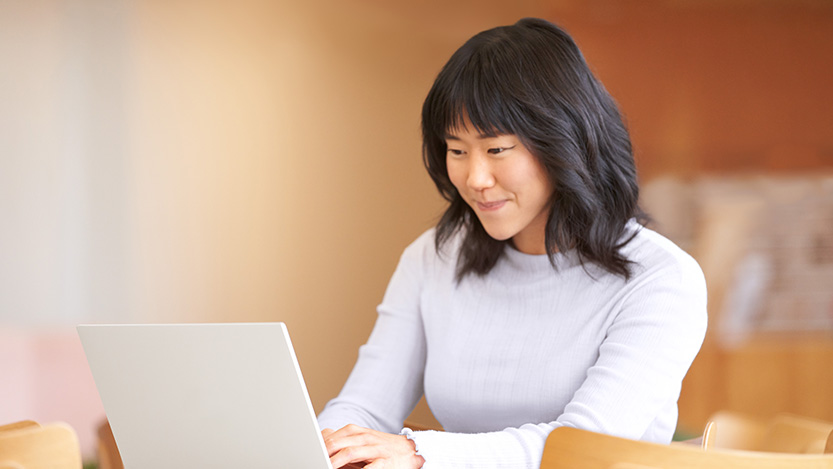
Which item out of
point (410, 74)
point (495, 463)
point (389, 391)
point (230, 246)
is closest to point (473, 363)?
point (389, 391)

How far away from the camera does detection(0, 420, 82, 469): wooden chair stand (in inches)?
40.4

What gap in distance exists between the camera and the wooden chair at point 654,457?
881 millimetres

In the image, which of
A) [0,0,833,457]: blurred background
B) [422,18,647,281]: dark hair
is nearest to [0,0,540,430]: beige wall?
[0,0,833,457]: blurred background

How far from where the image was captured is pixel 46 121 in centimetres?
274

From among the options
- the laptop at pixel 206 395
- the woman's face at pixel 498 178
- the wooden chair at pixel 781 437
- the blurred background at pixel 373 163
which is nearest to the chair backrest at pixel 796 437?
the wooden chair at pixel 781 437

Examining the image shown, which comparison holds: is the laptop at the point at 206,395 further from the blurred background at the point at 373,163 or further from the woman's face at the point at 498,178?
the blurred background at the point at 373,163

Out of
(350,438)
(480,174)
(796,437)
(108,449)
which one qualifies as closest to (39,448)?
(108,449)

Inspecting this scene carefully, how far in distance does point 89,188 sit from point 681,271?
2.22 metres

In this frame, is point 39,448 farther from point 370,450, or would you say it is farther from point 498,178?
point 498,178

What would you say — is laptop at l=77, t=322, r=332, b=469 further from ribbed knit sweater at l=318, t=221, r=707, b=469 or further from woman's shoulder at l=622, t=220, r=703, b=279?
woman's shoulder at l=622, t=220, r=703, b=279

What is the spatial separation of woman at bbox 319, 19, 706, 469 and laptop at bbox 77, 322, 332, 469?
288 millimetres

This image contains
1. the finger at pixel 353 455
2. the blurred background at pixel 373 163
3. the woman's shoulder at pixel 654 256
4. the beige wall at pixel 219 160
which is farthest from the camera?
the blurred background at pixel 373 163

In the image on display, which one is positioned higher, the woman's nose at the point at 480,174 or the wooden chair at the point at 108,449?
the woman's nose at the point at 480,174

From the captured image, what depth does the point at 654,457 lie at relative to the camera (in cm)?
91
